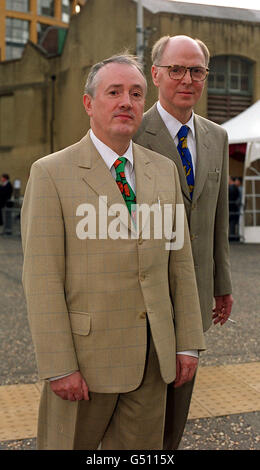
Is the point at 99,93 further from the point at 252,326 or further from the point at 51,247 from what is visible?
the point at 252,326

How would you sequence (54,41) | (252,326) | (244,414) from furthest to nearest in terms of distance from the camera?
(54,41) < (252,326) < (244,414)

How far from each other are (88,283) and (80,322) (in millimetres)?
146

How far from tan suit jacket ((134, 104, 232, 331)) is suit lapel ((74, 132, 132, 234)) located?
43 centimetres

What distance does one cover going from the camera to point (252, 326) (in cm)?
632

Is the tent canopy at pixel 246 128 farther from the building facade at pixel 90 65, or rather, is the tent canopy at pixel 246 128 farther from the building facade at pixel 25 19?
the building facade at pixel 25 19

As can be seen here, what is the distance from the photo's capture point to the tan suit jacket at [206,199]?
103 inches

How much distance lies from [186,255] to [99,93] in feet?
2.30

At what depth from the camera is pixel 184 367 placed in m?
2.35

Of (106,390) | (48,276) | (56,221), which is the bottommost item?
(106,390)

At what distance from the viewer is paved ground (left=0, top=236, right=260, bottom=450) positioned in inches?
139

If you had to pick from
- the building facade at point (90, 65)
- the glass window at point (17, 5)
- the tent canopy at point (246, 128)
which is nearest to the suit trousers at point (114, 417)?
the tent canopy at point (246, 128)

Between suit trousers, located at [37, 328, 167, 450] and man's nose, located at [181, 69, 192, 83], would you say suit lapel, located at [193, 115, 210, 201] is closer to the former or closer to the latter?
man's nose, located at [181, 69, 192, 83]

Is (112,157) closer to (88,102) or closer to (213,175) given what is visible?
(88,102)
